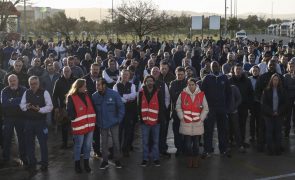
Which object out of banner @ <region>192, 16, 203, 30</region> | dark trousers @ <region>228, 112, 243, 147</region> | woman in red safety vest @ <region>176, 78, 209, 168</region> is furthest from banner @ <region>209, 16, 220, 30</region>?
woman in red safety vest @ <region>176, 78, 209, 168</region>

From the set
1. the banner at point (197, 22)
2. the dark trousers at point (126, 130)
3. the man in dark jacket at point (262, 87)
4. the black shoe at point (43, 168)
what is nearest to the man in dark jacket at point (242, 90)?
the man in dark jacket at point (262, 87)

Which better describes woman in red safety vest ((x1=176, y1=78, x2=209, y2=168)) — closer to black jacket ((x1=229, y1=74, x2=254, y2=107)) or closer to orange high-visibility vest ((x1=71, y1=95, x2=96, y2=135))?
black jacket ((x1=229, y1=74, x2=254, y2=107))

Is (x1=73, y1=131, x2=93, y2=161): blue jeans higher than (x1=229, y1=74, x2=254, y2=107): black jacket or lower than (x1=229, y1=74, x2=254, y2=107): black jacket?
lower

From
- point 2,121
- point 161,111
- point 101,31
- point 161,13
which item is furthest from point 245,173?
point 101,31

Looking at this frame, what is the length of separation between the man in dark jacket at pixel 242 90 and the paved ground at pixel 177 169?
2.84 ft

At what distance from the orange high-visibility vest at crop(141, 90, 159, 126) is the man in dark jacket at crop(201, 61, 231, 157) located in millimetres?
1257

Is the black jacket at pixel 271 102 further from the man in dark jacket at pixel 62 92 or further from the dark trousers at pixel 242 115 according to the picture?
the man in dark jacket at pixel 62 92

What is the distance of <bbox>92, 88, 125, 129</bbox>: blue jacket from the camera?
876cm

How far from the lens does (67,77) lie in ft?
33.6

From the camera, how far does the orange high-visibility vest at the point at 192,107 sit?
8.94m

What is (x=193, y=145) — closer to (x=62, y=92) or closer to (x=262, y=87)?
(x=262, y=87)

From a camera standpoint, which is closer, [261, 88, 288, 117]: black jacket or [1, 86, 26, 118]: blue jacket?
[1, 86, 26, 118]: blue jacket

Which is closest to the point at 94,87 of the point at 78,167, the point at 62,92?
the point at 62,92

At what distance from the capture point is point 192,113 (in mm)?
8953
